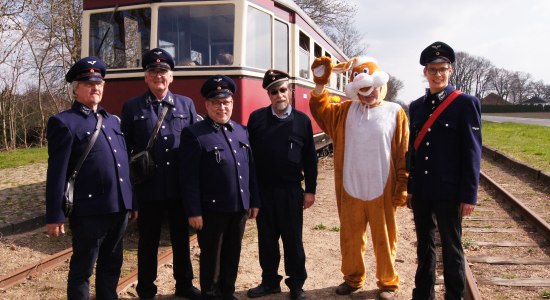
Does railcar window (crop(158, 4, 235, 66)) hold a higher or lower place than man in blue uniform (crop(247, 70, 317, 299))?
higher

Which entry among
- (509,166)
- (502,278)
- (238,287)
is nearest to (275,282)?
(238,287)

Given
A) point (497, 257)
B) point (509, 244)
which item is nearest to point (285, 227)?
point (497, 257)

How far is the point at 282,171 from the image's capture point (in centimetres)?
375

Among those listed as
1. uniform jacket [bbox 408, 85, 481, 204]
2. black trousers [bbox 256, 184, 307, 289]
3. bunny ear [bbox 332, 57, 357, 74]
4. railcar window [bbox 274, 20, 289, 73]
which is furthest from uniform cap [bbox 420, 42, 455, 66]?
railcar window [bbox 274, 20, 289, 73]

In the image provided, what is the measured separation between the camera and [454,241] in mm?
3447

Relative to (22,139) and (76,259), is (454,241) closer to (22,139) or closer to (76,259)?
(76,259)

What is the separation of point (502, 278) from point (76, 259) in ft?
11.7

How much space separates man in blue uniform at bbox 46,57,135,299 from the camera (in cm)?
296

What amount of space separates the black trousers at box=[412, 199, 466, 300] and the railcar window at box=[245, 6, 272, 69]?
11.3 ft

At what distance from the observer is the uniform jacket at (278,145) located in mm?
3754

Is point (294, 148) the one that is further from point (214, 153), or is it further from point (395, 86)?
point (395, 86)

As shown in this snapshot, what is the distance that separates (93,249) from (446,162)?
2.45 metres

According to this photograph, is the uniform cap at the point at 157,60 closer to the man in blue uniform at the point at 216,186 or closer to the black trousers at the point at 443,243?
the man in blue uniform at the point at 216,186

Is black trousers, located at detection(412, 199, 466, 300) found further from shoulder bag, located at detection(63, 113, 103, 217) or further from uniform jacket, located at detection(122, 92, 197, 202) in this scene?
shoulder bag, located at detection(63, 113, 103, 217)
